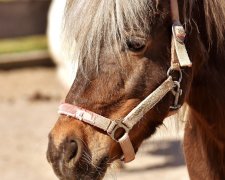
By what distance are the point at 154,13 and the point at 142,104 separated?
34 cm

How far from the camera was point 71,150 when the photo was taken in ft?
7.45

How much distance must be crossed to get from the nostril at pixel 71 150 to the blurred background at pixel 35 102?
18cm

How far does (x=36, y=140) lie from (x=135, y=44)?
3960 mm

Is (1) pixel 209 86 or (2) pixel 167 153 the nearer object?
(1) pixel 209 86

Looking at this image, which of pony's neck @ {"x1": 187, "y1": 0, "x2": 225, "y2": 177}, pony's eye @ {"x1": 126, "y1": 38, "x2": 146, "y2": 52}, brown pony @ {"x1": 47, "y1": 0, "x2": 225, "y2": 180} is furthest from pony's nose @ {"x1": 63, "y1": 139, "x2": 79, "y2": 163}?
pony's neck @ {"x1": 187, "y1": 0, "x2": 225, "y2": 177}

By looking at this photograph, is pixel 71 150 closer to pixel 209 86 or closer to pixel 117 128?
pixel 117 128

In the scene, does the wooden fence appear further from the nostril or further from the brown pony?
the nostril

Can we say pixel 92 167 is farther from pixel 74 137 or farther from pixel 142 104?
pixel 142 104

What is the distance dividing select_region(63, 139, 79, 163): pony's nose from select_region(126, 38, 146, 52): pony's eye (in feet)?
1.32

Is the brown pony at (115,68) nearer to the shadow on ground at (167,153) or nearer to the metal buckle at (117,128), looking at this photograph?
the metal buckle at (117,128)

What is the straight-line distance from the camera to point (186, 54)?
7.64 ft

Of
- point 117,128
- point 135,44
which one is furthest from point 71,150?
point 135,44

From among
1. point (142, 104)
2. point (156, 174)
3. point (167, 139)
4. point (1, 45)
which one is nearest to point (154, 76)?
point (142, 104)

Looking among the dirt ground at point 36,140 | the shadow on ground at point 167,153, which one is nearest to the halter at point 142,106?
the dirt ground at point 36,140
